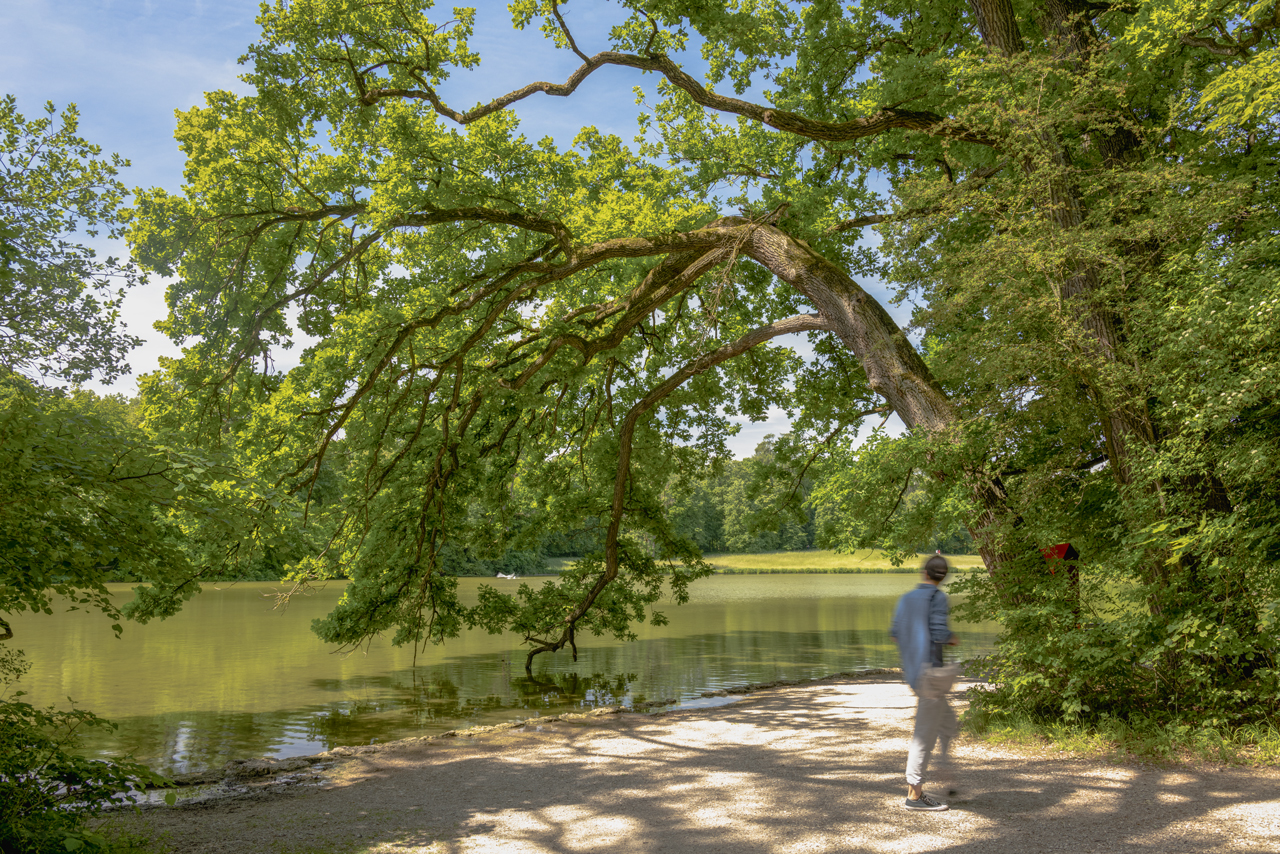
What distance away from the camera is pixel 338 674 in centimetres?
1664

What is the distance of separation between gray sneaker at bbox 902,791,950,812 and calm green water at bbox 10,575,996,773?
7.38 m

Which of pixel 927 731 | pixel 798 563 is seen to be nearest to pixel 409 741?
pixel 927 731

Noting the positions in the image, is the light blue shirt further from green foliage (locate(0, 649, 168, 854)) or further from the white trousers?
green foliage (locate(0, 649, 168, 854))

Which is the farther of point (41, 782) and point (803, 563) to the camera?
point (803, 563)

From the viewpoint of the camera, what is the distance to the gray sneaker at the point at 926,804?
18.2 feet

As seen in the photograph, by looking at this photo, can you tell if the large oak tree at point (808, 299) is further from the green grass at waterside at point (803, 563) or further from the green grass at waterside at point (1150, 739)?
the green grass at waterside at point (803, 563)

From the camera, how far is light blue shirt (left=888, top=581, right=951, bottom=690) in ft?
18.6

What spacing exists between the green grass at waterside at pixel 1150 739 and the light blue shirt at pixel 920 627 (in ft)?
8.24

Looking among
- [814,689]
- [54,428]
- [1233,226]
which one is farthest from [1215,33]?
[54,428]

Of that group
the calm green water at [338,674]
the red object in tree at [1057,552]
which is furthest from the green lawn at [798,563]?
the red object in tree at [1057,552]

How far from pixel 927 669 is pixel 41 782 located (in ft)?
20.1

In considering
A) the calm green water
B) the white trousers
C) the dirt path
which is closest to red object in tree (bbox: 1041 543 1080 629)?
the dirt path

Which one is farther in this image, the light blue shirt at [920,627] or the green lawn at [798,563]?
the green lawn at [798,563]

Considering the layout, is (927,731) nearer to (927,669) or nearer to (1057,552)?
(927,669)
